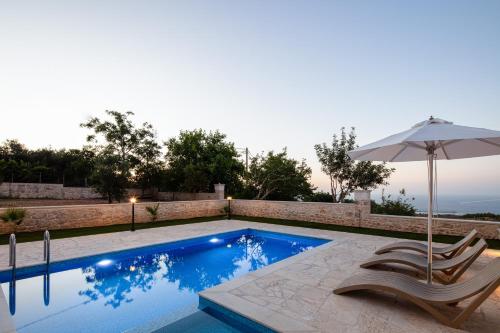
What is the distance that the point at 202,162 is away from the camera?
74.0 ft

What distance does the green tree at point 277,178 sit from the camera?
20078 mm

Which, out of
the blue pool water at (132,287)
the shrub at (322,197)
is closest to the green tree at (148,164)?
the shrub at (322,197)

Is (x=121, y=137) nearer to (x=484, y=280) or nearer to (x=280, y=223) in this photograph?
(x=280, y=223)

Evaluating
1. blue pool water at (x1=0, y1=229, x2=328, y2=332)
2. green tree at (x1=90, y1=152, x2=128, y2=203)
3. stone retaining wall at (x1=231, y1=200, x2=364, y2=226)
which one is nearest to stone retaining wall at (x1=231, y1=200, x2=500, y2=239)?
stone retaining wall at (x1=231, y1=200, x2=364, y2=226)

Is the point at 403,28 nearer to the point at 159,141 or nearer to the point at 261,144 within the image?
the point at 261,144

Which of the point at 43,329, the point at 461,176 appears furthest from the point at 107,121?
the point at 461,176

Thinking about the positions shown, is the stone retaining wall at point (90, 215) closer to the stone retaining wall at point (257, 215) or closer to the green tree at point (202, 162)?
the stone retaining wall at point (257, 215)

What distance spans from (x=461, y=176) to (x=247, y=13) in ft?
59.3

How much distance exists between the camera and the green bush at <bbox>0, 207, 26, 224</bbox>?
9188 millimetres

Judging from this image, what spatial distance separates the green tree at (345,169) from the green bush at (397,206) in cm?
392

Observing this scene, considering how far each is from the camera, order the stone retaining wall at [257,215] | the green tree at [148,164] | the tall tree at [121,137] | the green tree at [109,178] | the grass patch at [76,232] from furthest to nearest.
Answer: the green tree at [148,164]
the tall tree at [121,137]
the green tree at [109,178]
the stone retaining wall at [257,215]
the grass patch at [76,232]

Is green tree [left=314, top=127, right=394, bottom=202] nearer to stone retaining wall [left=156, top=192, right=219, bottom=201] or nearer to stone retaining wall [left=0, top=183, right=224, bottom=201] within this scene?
stone retaining wall [left=156, top=192, right=219, bottom=201]

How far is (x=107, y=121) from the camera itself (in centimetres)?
2561

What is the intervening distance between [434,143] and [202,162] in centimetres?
1967
